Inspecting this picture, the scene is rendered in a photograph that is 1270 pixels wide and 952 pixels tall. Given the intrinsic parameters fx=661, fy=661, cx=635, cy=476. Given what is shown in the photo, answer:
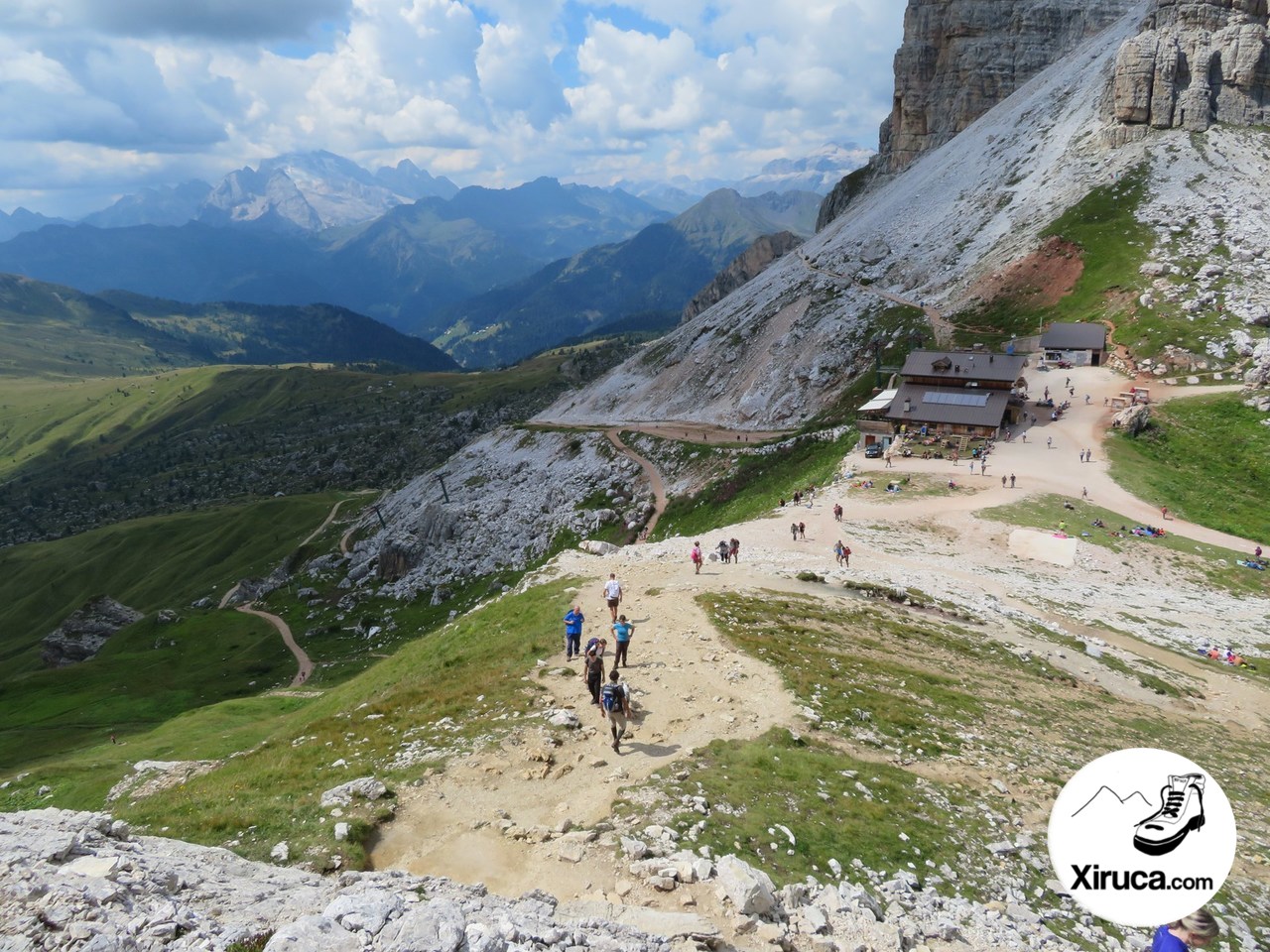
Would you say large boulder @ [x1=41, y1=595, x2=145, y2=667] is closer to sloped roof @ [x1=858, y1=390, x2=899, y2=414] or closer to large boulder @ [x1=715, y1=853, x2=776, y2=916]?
sloped roof @ [x1=858, y1=390, x2=899, y2=414]

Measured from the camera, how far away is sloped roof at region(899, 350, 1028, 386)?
7200cm

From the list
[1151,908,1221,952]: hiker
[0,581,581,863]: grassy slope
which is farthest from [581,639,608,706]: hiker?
[1151,908,1221,952]: hiker

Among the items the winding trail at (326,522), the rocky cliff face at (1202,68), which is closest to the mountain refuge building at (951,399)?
the rocky cliff face at (1202,68)

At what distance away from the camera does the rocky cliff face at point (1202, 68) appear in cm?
10850

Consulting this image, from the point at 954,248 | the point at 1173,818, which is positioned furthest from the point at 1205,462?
the point at 1173,818

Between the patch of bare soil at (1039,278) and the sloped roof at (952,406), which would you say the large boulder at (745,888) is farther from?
the patch of bare soil at (1039,278)

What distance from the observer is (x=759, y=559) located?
44.2m

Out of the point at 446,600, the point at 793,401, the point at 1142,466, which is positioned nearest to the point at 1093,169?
the point at 793,401

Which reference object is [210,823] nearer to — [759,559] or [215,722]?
[759,559]

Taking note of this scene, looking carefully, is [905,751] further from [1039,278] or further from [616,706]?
[1039,278]

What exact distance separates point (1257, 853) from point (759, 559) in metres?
27.1

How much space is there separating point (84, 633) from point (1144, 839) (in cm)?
14130

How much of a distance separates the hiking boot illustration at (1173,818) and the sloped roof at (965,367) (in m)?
74.0

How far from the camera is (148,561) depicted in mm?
154625
